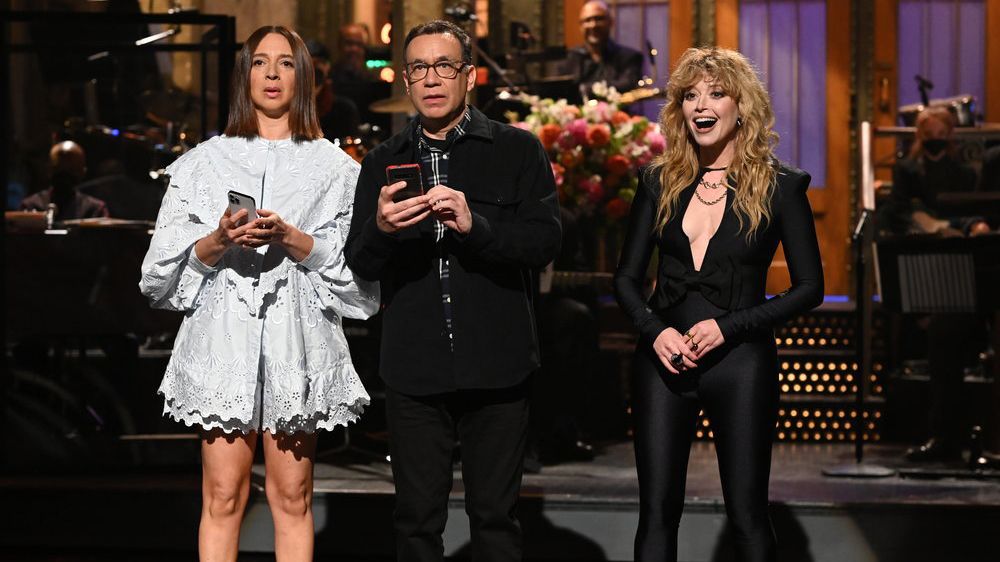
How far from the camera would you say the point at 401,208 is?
8.93 feet

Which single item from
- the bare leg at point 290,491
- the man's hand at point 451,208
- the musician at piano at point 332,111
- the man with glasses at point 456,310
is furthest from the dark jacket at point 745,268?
the musician at piano at point 332,111

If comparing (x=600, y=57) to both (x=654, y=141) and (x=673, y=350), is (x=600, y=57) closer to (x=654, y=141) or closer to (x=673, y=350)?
(x=654, y=141)

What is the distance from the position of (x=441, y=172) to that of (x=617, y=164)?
2.38 meters

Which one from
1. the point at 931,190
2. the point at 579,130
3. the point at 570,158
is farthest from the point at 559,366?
the point at 931,190

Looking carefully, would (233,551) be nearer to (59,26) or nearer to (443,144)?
(443,144)

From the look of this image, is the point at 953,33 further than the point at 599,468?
Yes

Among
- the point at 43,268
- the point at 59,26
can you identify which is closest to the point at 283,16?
the point at 59,26

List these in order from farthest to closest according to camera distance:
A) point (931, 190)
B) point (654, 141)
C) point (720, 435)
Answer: point (931, 190)
point (654, 141)
point (720, 435)

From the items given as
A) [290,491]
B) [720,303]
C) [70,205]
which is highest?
[70,205]

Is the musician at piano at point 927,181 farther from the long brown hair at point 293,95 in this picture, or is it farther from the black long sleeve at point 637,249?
the long brown hair at point 293,95

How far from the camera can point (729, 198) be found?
3.04 metres

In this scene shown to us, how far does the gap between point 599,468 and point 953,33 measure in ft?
16.8

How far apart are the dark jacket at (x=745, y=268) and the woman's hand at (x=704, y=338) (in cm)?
3

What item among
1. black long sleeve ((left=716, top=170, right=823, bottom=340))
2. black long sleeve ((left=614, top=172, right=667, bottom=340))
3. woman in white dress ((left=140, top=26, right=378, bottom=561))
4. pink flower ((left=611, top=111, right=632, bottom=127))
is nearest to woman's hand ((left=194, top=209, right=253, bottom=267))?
woman in white dress ((left=140, top=26, right=378, bottom=561))
